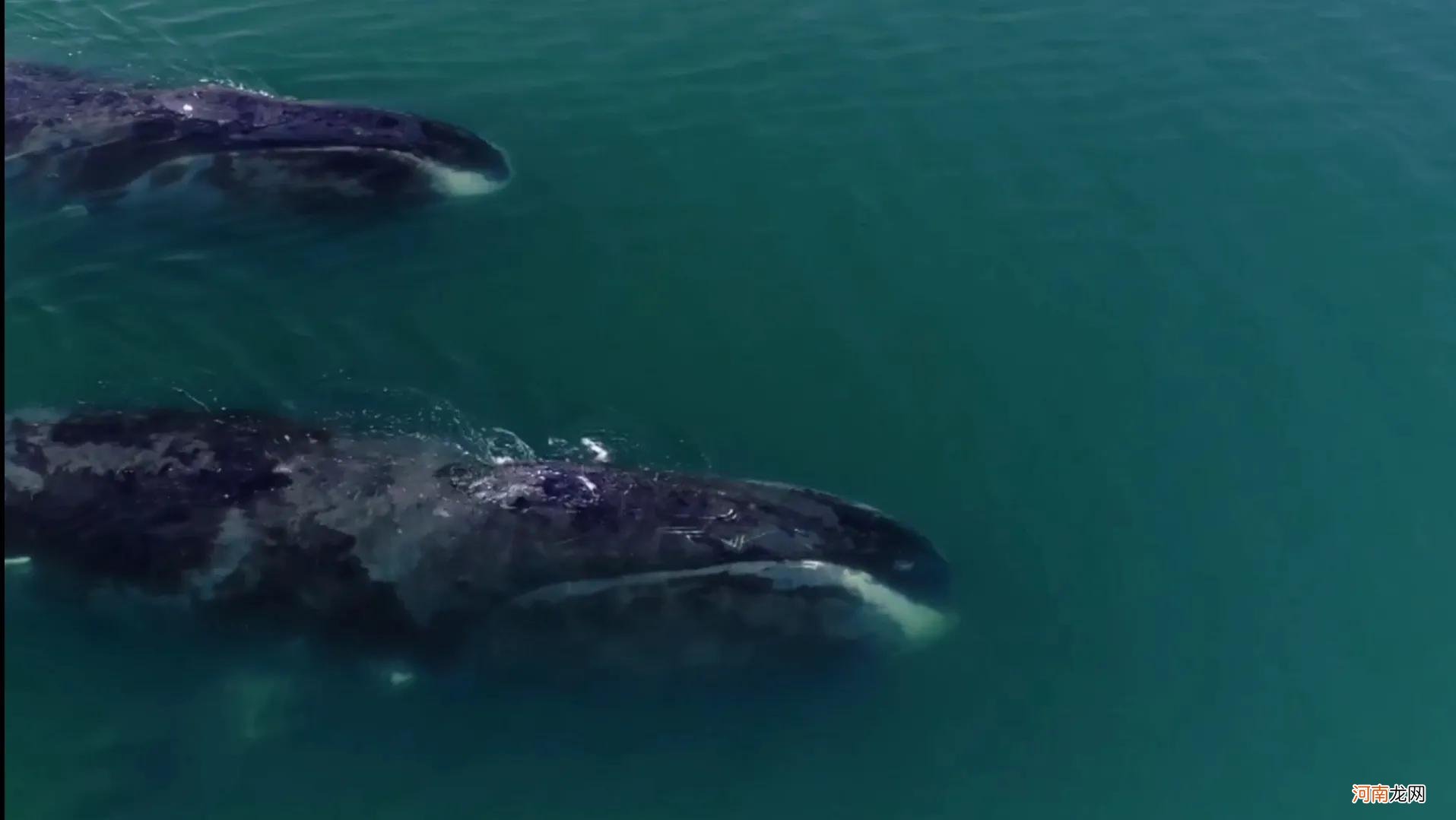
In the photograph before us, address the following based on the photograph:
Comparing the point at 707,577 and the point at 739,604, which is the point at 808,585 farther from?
the point at 707,577

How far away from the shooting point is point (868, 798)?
56.6 feet

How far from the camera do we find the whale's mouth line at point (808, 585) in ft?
58.7

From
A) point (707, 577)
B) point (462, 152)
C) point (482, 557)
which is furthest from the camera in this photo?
point (462, 152)

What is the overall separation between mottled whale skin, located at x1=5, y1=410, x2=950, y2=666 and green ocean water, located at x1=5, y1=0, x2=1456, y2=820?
727 mm

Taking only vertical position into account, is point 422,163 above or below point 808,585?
above

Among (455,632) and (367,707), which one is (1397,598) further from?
(367,707)

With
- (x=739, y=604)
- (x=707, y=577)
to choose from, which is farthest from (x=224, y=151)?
(x=739, y=604)

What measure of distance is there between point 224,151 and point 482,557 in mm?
13382

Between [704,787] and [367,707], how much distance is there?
496 centimetres

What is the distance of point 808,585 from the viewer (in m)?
18.2

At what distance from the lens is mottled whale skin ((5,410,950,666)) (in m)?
18.0

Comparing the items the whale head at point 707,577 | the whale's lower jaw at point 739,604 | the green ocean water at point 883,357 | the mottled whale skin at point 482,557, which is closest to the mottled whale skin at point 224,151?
the green ocean water at point 883,357

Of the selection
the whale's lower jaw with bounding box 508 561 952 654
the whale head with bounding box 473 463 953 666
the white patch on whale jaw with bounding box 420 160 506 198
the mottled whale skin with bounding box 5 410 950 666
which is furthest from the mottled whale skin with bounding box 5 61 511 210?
the whale's lower jaw with bounding box 508 561 952 654

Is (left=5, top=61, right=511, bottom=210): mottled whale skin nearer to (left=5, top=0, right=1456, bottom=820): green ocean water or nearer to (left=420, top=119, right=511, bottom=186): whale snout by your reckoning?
(left=420, top=119, right=511, bottom=186): whale snout
